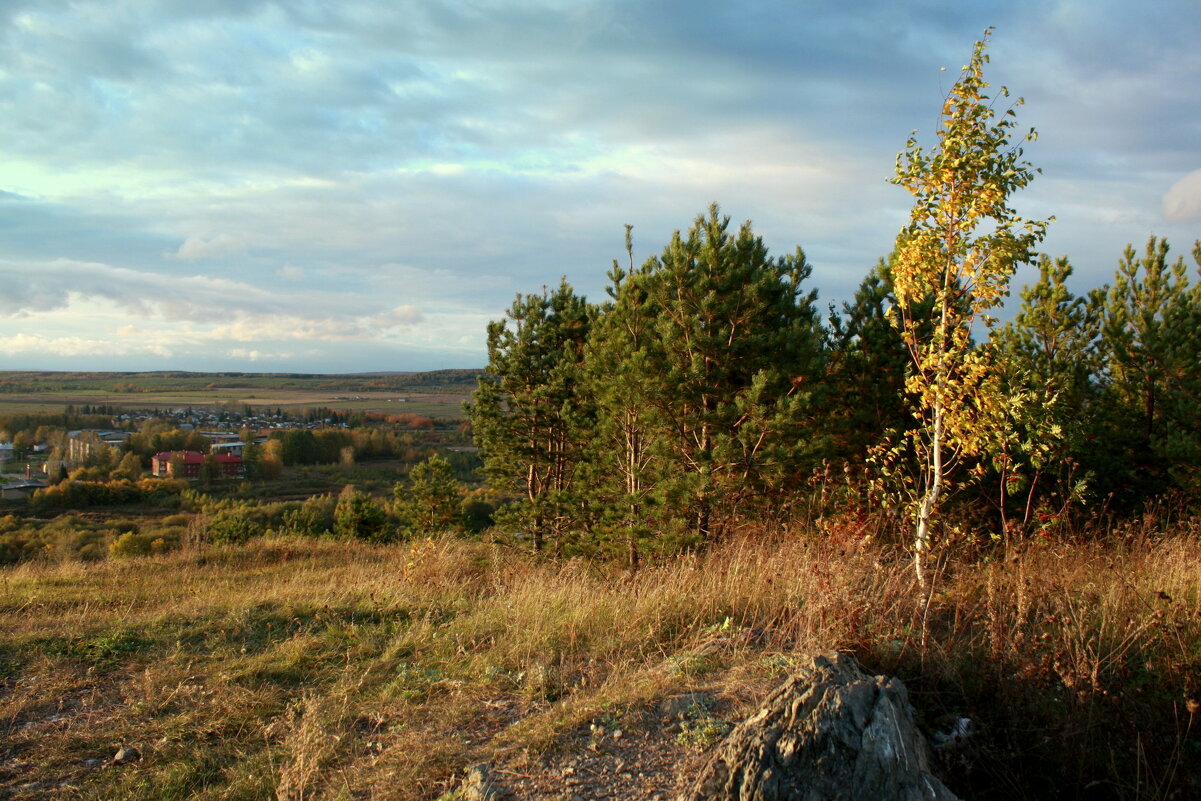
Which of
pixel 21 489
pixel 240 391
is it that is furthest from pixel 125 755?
pixel 240 391

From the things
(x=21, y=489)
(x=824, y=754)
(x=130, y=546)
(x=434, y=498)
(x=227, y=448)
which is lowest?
(x=21, y=489)

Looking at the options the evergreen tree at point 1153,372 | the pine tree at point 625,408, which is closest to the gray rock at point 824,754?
the pine tree at point 625,408

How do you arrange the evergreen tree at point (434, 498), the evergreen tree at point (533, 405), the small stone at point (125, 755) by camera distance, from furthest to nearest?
the evergreen tree at point (434, 498), the evergreen tree at point (533, 405), the small stone at point (125, 755)

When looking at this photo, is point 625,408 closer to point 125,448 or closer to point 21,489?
point 21,489

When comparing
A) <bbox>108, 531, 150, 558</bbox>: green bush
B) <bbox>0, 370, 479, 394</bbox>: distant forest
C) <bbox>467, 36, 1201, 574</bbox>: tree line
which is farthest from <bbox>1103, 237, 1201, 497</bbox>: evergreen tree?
<bbox>0, 370, 479, 394</bbox>: distant forest

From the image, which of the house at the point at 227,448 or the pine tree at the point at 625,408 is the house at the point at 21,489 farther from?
the pine tree at the point at 625,408

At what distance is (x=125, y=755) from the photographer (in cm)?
379

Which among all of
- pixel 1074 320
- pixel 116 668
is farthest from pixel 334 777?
pixel 1074 320

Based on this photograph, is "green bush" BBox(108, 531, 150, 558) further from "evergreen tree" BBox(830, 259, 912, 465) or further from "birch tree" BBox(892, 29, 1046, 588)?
"birch tree" BBox(892, 29, 1046, 588)

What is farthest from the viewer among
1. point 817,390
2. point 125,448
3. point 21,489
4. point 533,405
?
point 125,448

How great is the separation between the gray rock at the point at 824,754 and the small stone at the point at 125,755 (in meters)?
2.99

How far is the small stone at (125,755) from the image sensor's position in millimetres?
3744

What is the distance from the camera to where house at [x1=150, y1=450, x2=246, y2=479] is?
224 feet

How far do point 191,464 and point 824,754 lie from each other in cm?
7793
